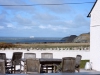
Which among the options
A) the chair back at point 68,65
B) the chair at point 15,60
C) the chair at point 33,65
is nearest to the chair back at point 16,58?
the chair at point 15,60

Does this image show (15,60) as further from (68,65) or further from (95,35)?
(95,35)

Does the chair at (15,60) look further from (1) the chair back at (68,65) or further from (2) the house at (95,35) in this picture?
(2) the house at (95,35)

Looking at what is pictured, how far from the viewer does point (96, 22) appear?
15.5 m

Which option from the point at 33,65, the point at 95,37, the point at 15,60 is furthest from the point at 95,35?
the point at 33,65

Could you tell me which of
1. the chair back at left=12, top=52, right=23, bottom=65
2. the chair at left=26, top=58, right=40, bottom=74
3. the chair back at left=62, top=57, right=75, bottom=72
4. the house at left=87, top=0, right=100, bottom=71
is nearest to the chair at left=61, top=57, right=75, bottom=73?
the chair back at left=62, top=57, right=75, bottom=72

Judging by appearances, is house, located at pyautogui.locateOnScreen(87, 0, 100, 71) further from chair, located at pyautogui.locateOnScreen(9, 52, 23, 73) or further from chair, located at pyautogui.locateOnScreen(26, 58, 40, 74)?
chair, located at pyautogui.locateOnScreen(26, 58, 40, 74)

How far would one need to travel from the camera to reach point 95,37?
15.7 meters

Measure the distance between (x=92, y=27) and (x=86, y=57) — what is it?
17.1 ft

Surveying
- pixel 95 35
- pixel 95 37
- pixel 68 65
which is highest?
pixel 95 35

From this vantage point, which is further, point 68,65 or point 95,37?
point 95,37

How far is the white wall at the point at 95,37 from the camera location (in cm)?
1525

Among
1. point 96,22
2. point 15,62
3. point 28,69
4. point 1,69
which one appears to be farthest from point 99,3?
point 1,69

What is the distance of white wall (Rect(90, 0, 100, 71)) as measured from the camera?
50.0 feet

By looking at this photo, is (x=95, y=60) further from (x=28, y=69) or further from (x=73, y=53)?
(x=28, y=69)
